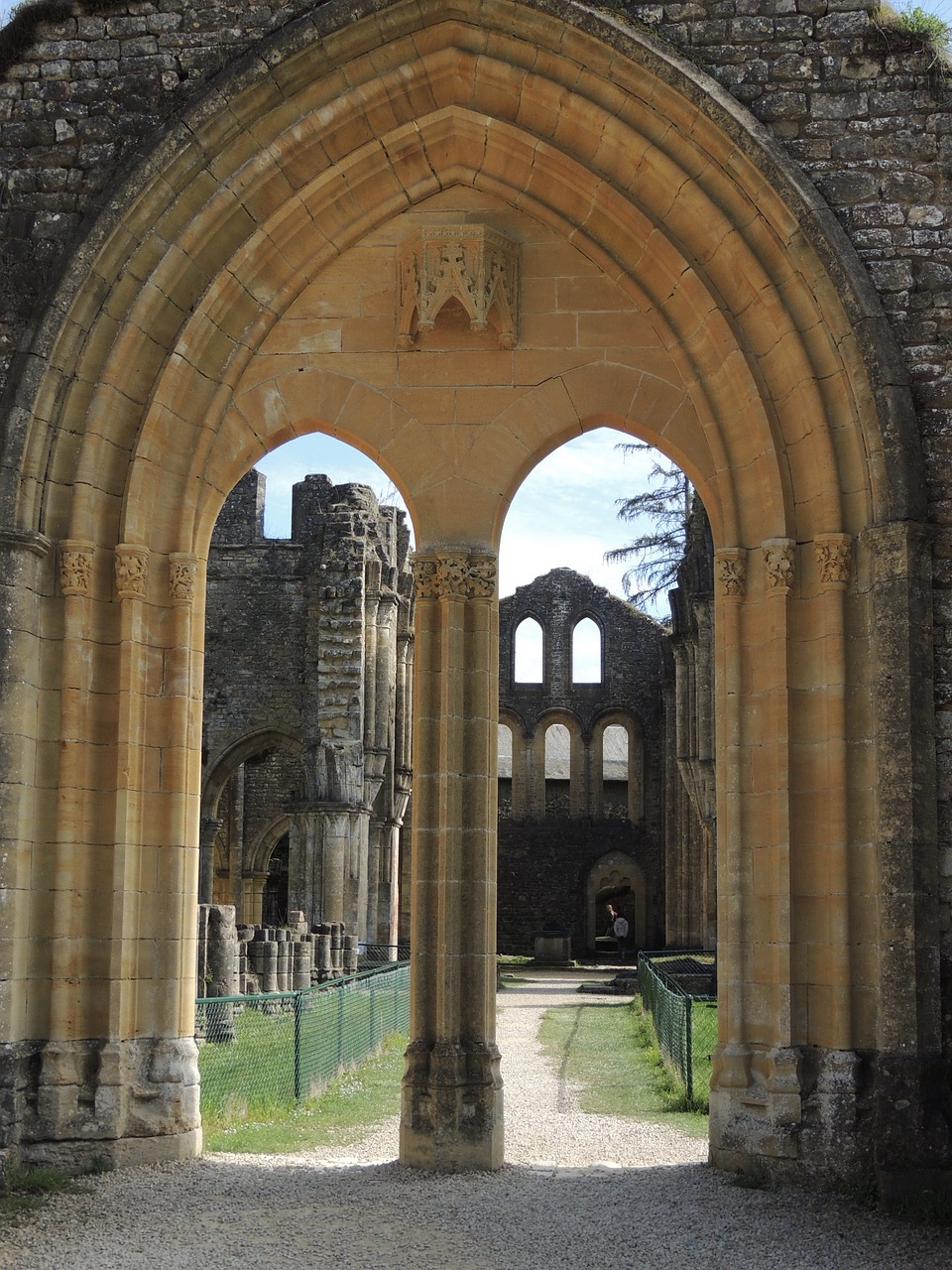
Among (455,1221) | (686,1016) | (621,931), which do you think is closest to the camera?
(455,1221)

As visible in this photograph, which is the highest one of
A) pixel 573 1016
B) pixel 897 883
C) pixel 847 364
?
pixel 847 364

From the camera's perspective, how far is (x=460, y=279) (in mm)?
8789

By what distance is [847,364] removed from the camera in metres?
7.92

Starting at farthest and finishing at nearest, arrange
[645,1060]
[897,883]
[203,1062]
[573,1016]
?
[573,1016], [645,1060], [203,1062], [897,883]

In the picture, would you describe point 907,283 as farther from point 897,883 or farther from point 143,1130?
point 143,1130

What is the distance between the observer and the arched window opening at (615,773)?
37125 mm

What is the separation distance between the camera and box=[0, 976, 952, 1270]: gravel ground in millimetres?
6406

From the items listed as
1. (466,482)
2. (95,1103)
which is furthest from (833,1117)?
(466,482)

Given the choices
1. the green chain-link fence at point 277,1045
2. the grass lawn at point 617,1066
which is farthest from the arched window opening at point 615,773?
the green chain-link fence at point 277,1045

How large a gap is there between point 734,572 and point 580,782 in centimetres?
2899

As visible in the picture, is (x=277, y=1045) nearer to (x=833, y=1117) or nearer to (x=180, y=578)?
(x=180, y=578)

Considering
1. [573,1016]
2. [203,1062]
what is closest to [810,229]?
[203,1062]

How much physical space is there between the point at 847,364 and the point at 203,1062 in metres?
6.05

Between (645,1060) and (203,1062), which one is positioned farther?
(645,1060)
